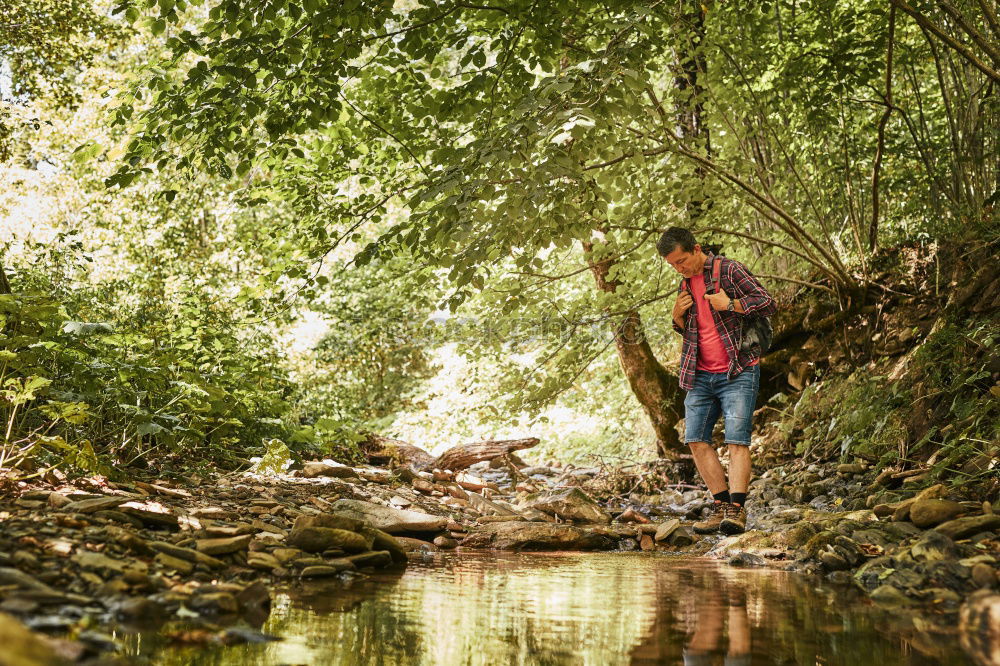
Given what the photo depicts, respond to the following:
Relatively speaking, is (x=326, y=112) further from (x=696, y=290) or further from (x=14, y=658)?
(x=14, y=658)

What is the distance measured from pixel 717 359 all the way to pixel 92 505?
163 inches

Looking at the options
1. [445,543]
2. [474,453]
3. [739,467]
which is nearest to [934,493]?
[739,467]

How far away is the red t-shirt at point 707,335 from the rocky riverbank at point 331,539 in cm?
114

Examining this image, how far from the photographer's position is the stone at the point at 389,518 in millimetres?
4512

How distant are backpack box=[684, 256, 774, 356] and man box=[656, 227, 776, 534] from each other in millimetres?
22

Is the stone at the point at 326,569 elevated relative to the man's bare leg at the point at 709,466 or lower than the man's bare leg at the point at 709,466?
lower

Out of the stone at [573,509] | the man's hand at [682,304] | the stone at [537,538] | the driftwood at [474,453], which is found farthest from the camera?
the driftwood at [474,453]

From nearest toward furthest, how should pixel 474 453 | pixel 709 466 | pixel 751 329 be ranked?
pixel 751 329
pixel 709 466
pixel 474 453

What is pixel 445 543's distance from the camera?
4.64 meters

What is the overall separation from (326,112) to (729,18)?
3638mm

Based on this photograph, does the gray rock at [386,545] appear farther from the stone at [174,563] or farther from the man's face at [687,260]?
the man's face at [687,260]

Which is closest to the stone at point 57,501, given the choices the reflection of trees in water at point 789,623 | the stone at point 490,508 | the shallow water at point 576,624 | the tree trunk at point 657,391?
the shallow water at point 576,624

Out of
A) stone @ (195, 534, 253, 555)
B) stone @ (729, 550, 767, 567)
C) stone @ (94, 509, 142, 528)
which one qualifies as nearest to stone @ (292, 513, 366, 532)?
stone @ (195, 534, 253, 555)

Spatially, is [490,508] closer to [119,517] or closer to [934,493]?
[934,493]
